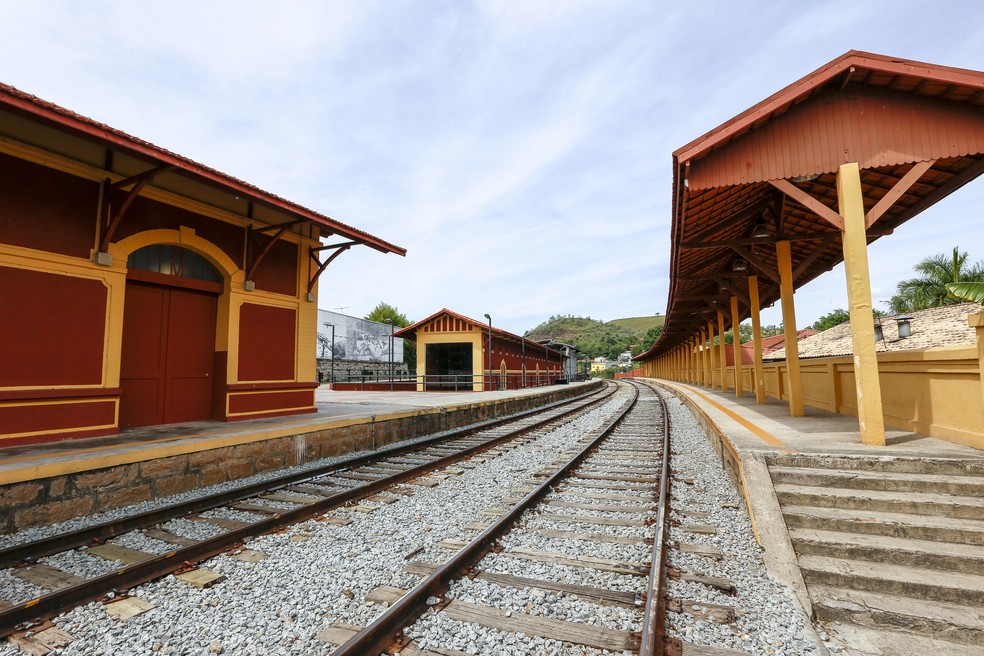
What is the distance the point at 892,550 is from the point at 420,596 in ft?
11.7

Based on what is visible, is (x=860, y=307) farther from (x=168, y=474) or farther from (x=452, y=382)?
(x=452, y=382)

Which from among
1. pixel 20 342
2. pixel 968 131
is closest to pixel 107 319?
pixel 20 342

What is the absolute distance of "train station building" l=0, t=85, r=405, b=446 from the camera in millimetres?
5625

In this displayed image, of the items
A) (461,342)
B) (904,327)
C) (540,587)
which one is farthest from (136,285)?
(904,327)

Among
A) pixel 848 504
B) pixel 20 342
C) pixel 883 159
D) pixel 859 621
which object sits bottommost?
pixel 859 621

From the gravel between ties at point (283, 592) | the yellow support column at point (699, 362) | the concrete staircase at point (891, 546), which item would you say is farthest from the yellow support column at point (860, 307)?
the yellow support column at point (699, 362)

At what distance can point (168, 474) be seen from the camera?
5.52m

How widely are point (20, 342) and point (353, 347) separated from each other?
34669 millimetres

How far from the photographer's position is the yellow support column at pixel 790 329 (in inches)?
328

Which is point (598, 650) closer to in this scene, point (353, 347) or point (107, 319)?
point (107, 319)

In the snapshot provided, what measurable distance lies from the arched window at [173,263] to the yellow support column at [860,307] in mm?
10229

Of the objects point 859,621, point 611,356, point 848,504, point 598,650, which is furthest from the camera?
point 611,356

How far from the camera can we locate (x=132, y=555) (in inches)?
146

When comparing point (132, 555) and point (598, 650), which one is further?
point (132, 555)
